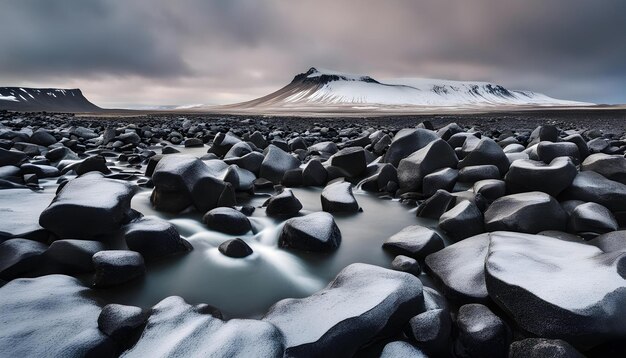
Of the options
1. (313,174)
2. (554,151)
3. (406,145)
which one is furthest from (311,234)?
(554,151)

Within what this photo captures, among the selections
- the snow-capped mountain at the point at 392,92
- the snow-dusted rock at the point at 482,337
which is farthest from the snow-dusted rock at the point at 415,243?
the snow-capped mountain at the point at 392,92

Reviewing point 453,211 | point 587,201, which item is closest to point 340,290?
point 453,211

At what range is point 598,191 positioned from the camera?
129 inches

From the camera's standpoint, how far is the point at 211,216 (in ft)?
10.7

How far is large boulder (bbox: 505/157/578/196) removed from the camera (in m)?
3.36

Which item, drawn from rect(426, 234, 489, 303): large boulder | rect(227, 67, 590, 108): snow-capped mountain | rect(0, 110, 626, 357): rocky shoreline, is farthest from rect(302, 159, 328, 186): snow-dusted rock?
rect(227, 67, 590, 108): snow-capped mountain

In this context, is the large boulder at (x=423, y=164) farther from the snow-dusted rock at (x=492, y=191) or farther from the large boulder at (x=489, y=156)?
the snow-dusted rock at (x=492, y=191)

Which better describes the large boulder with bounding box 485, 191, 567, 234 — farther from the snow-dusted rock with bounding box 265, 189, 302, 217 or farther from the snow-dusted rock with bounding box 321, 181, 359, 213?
the snow-dusted rock with bounding box 265, 189, 302, 217

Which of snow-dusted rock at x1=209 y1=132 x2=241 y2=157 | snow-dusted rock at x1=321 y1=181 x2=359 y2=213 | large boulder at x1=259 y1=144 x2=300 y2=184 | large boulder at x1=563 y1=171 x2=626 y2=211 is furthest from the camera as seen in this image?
snow-dusted rock at x1=209 y1=132 x2=241 y2=157

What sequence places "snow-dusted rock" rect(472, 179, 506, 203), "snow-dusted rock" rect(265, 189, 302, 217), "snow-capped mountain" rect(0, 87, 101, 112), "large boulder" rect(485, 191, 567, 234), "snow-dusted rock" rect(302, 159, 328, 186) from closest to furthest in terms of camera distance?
"large boulder" rect(485, 191, 567, 234), "snow-dusted rock" rect(472, 179, 506, 203), "snow-dusted rock" rect(265, 189, 302, 217), "snow-dusted rock" rect(302, 159, 328, 186), "snow-capped mountain" rect(0, 87, 101, 112)

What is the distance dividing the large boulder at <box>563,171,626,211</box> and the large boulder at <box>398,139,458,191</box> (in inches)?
54.4

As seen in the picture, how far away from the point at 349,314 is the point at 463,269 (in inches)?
37.0

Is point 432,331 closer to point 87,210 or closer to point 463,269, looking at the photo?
point 463,269

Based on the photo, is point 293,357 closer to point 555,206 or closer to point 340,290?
point 340,290
